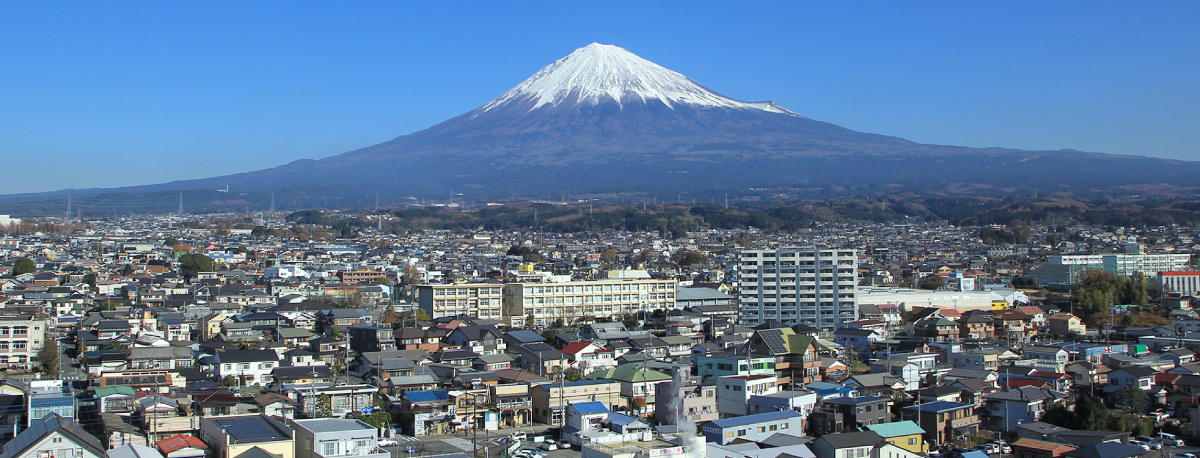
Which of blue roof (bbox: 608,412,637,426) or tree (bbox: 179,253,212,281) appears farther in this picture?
tree (bbox: 179,253,212,281)

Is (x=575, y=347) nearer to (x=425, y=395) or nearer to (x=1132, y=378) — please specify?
(x=425, y=395)

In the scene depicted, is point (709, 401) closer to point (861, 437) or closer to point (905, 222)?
point (861, 437)

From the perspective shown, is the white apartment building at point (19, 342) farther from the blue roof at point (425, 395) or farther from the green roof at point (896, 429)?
the green roof at point (896, 429)

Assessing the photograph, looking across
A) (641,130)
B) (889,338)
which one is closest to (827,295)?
(889,338)

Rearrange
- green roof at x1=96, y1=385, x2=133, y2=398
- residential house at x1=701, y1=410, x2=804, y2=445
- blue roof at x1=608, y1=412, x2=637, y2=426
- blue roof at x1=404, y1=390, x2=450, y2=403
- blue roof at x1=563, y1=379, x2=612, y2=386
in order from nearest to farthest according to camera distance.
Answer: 1. residential house at x1=701, y1=410, x2=804, y2=445
2. blue roof at x1=608, y1=412, x2=637, y2=426
3. green roof at x1=96, y1=385, x2=133, y2=398
4. blue roof at x1=404, y1=390, x2=450, y2=403
5. blue roof at x1=563, y1=379, x2=612, y2=386

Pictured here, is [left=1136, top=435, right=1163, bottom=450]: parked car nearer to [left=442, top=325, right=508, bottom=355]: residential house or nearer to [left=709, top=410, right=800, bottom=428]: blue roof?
[left=709, top=410, right=800, bottom=428]: blue roof

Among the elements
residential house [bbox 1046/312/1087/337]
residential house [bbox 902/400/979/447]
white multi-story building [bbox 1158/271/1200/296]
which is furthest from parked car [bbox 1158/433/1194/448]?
white multi-story building [bbox 1158/271/1200/296]

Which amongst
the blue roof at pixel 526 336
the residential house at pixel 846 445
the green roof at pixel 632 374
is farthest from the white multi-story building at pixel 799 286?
the residential house at pixel 846 445
